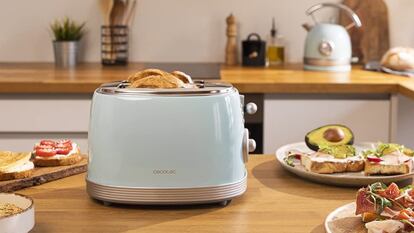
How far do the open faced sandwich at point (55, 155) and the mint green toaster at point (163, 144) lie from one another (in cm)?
28

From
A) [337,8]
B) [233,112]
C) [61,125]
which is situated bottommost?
[61,125]

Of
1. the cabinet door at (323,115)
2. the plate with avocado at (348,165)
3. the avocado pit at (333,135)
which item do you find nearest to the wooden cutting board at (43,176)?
the plate with avocado at (348,165)

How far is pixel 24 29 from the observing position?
11.2ft

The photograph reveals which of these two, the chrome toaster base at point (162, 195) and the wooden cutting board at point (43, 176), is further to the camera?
the wooden cutting board at point (43, 176)

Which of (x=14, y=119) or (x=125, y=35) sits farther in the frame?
(x=125, y=35)

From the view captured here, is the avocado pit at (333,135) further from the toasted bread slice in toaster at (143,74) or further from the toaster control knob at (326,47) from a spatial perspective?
the toaster control knob at (326,47)

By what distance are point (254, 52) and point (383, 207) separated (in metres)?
2.19

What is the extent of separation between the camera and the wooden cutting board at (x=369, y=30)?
335cm

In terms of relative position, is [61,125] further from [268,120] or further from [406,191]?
[406,191]

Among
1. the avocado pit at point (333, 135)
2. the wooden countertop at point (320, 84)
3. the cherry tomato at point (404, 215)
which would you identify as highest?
the wooden countertop at point (320, 84)

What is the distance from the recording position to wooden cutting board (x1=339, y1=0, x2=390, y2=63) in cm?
335

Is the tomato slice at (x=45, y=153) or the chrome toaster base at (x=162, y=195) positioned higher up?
the tomato slice at (x=45, y=153)

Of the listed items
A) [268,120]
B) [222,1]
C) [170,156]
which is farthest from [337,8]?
[170,156]

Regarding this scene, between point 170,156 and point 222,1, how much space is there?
2.20 metres
